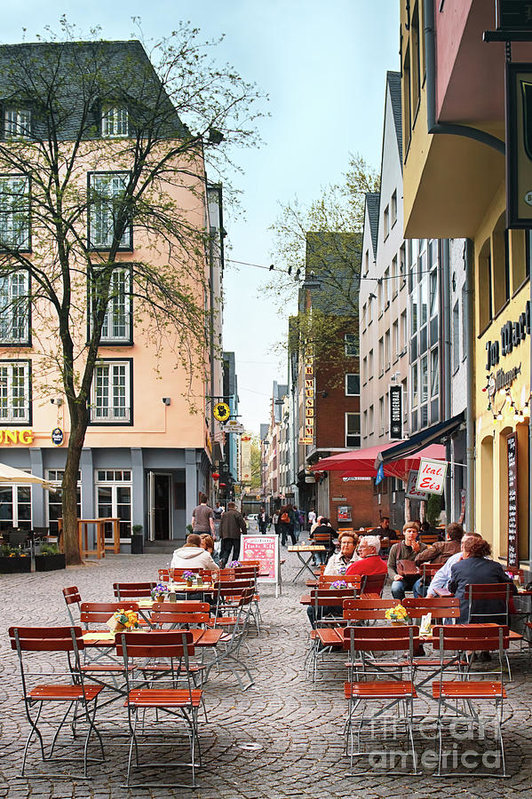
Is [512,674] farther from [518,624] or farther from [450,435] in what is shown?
[450,435]

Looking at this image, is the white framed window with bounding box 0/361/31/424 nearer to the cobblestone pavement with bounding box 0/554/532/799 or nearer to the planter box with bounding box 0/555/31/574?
the planter box with bounding box 0/555/31/574

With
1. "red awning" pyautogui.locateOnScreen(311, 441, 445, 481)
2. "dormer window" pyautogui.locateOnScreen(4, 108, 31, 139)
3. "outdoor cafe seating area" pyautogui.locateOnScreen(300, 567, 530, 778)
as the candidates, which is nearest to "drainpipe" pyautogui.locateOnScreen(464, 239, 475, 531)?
"red awning" pyautogui.locateOnScreen(311, 441, 445, 481)

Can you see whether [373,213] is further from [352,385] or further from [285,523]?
[285,523]

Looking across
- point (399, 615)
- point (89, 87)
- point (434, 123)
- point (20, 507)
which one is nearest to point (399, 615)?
point (399, 615)

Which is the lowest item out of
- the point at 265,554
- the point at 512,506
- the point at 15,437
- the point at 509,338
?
the point at 265,554

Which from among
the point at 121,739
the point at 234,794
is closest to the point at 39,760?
the point at 121,739

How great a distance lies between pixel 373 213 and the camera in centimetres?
4650

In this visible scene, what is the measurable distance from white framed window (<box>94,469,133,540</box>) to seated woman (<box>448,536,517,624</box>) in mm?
27412

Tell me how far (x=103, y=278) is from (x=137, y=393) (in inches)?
413

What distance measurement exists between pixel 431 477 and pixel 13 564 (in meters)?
12.2

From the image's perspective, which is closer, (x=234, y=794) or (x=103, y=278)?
(x=234, y=794)

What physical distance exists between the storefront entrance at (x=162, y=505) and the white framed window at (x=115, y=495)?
2234 millimetres

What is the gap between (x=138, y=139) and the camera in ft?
92.5

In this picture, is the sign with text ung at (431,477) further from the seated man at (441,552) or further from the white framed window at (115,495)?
the white framed window at (115,495)
